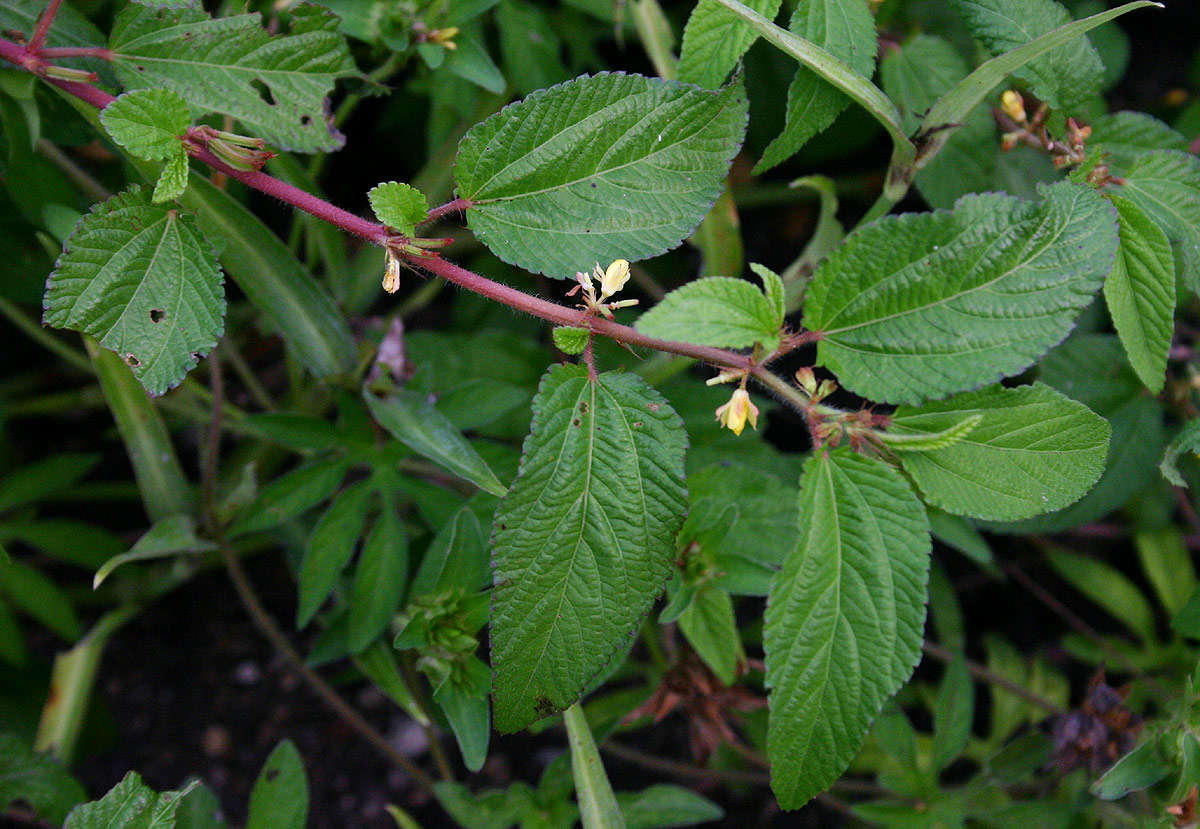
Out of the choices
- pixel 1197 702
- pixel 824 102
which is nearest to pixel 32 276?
pixel 824 102

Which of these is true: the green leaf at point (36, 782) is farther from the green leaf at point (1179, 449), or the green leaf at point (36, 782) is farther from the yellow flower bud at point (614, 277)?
the green leaf at point (1179, 449)

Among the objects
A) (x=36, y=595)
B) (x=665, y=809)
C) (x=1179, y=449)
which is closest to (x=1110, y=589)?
(x=1179, y=449)

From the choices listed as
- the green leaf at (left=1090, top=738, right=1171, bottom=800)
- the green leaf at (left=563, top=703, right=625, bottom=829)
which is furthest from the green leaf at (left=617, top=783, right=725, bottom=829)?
the green leaf at (left=1090, top=738, right=1171, bottom=800)

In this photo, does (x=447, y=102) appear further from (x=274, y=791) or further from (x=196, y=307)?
(x=274, y=791)

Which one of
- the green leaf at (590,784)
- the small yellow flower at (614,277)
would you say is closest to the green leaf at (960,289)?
the small yellow flower at (614,277)

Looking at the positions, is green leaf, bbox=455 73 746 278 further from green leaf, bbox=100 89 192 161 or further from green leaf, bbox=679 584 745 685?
green leaf, bbox=679 584 745 685

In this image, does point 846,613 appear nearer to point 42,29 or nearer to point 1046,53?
point 1046,53
